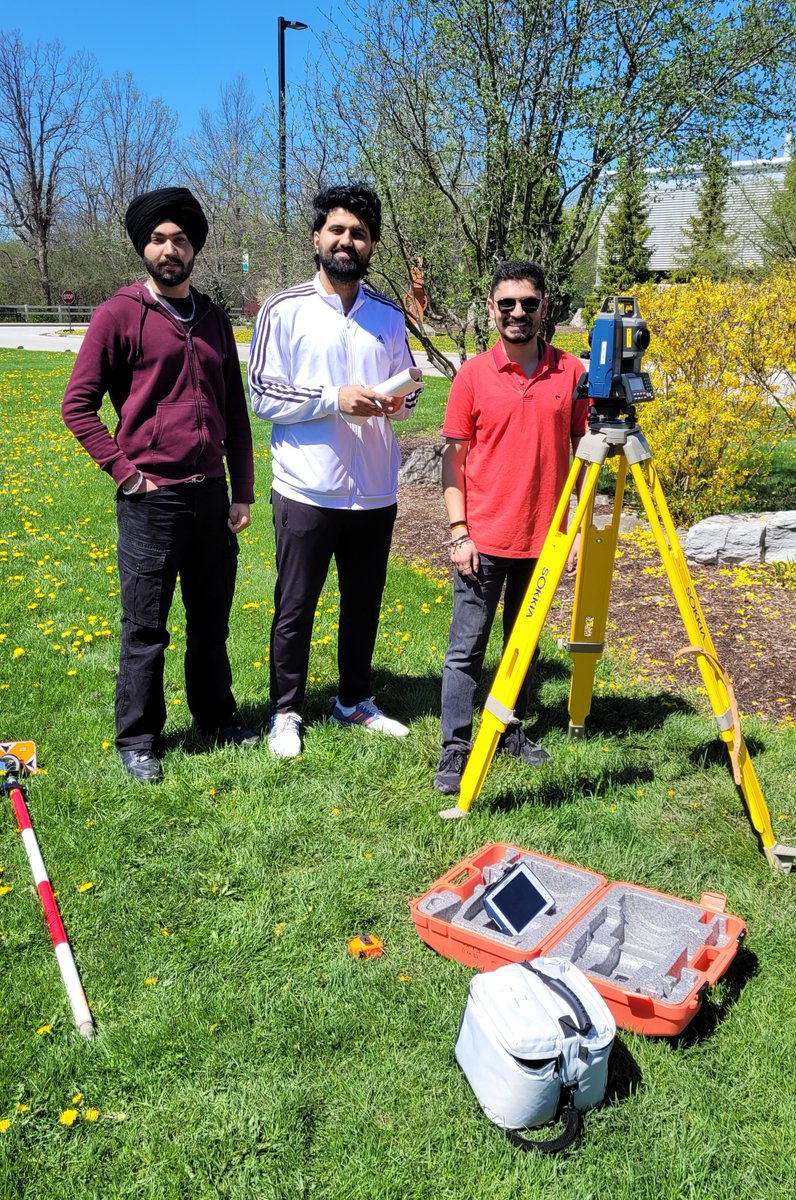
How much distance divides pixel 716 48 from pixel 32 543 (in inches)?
269

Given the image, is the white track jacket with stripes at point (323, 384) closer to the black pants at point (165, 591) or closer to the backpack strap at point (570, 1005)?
the black pants at point (165, 591)

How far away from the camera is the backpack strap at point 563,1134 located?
2316mm

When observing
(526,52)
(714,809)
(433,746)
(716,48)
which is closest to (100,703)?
(433,746)

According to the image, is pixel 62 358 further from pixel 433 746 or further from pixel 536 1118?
pixel 536 1118

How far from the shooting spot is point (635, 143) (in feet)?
24.8

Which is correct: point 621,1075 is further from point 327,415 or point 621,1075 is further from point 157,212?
point 157,212

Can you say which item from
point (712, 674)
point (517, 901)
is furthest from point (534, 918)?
point (712, 674)

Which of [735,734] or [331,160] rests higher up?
[331,160]

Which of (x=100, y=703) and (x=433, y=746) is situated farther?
(x=100, y=703)

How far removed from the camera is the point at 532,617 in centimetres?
353

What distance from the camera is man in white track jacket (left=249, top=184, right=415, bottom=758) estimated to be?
3879mm

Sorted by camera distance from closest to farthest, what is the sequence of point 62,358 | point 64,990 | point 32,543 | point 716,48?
1. point 64,990
2. point 716,48
3. point 32,543
4. point 62,358

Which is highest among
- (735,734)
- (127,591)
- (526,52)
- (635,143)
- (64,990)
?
(526,52)

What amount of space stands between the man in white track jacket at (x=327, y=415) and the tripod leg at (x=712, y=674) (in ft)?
3.85
